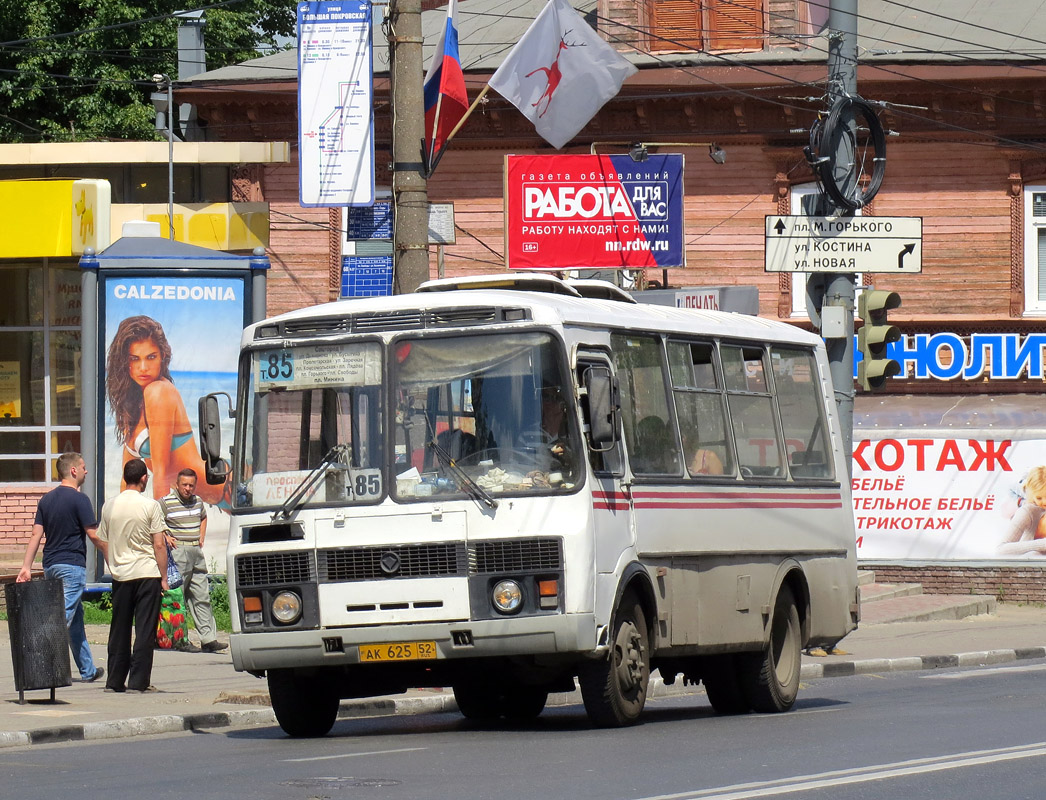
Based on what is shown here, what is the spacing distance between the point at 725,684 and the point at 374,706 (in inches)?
112

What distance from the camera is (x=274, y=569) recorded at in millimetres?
11422

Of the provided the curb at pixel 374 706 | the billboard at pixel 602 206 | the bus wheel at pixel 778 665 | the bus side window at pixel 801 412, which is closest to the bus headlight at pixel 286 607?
the curb at pixel 374 706

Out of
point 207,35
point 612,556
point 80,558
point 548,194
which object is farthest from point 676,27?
point 612,556

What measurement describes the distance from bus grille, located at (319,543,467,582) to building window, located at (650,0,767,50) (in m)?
21.4

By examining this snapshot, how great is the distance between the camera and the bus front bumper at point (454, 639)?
432 inches

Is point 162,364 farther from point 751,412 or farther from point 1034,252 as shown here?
point 1034,252

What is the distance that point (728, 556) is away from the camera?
1289 centimetres

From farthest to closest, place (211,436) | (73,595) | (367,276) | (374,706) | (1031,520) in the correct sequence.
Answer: (1031,520)
(367,276)
(73,595)
(374,706)
(211,436)

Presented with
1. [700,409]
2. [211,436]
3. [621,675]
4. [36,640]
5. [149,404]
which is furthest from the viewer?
[149,404]

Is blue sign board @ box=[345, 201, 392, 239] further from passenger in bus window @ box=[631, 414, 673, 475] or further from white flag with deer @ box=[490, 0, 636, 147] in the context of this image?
white flag with deer @ box=[490, 0, 636, 147]

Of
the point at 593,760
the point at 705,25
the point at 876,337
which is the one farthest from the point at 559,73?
the point at 593,760

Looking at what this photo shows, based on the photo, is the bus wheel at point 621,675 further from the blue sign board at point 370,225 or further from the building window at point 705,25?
the building window at point 705,25

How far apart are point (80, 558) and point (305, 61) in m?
4.95

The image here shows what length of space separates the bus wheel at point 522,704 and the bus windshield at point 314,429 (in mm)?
2509
